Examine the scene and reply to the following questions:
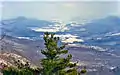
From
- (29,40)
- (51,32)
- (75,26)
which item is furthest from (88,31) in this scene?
(29,40)

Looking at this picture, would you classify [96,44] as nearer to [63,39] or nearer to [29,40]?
[63,39]

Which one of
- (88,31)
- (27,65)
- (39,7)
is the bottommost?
(27,65)

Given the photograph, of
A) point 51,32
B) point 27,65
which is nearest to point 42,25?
point 51,32

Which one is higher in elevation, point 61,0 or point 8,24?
point 61,0

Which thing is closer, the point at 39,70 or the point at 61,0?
the point at 39,70

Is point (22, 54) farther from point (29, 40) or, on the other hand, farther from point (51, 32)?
point (51, 32)

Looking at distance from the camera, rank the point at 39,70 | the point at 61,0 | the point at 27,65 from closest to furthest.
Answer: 1. the point at 39,70
2. the point at 27,65
3. the point at 61,0

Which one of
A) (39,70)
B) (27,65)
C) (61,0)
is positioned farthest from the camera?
(61,0)
